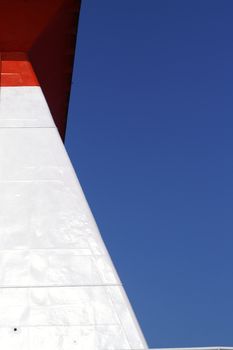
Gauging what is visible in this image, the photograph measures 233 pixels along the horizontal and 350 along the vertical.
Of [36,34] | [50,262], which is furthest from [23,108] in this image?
[50,262]

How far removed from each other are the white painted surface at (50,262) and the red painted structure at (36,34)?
56.5 inches

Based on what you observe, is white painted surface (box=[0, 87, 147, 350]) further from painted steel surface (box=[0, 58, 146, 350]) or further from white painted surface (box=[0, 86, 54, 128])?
white painted surface (box=[0, 86, 54, 128])

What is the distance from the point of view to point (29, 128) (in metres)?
4.82

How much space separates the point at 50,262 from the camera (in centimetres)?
373

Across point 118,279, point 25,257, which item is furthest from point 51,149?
point 118,279

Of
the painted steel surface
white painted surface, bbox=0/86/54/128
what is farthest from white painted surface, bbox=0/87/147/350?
white painted surface, bbox=0/86/54/128

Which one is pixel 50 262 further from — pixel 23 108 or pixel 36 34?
pixel 36 34

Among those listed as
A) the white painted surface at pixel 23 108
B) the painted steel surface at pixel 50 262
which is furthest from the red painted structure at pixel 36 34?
the painted steel surface at pixel 50 262

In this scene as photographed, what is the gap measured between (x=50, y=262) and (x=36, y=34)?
3.37m

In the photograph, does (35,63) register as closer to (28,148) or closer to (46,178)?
(28,148)

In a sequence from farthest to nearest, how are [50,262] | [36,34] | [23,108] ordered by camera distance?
[36,34] → [23,108] → [50,262]

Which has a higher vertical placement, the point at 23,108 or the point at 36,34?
the point at 36,34

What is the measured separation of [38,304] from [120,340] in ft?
2.16

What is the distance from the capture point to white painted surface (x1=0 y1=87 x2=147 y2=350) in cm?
333
